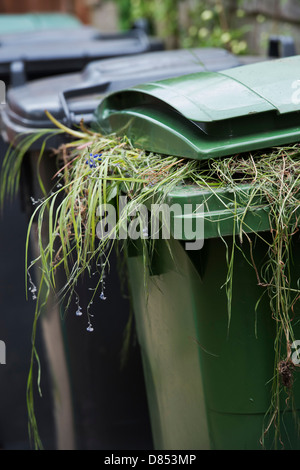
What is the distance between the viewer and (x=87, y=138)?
6.70ft

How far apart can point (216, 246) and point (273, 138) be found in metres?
0.30

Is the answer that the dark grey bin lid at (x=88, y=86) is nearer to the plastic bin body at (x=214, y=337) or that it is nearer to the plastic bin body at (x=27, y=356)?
the plastic bin body at (x=27, y=356)

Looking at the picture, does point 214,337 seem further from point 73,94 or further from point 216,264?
point 73,94

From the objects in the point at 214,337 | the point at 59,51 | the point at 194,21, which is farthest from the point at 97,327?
the point at 194,21

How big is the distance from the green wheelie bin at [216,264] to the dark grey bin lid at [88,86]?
17.3 inches

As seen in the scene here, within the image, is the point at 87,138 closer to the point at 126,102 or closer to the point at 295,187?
the point at 126,102

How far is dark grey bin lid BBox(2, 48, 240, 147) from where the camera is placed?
2.27 m

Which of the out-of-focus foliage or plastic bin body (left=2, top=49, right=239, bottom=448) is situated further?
the out-of-focus foliage

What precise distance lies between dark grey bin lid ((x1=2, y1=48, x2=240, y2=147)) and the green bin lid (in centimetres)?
54

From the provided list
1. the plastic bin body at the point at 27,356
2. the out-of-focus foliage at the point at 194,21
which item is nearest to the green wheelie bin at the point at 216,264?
the plastic bin body at the point at 27,356

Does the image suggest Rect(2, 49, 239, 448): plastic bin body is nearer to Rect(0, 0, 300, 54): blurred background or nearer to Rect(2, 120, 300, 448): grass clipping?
Rect(2, 120, 300, 448): grass clipping

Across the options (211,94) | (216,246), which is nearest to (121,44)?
(211,94)

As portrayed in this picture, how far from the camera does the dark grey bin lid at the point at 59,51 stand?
3363 mm

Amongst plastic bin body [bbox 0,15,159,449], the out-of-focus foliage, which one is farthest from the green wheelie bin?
the out-of-focus foliage
